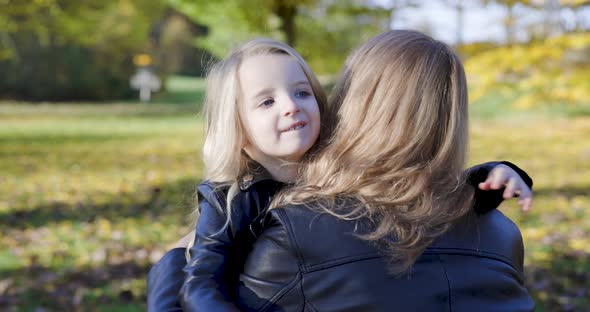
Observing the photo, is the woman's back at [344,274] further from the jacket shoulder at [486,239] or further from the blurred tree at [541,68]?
the blurred tree at [541,68]

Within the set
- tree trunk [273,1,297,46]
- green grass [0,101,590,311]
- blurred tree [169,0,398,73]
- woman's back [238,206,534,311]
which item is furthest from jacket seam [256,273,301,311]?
tree trunk [273,1,297,46]

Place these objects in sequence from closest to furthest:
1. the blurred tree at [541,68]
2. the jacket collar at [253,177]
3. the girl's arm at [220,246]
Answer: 1. the girl's arm at [220,246]
2. the jacket collar at [253,177]
3. the blurred tree at [541,68]

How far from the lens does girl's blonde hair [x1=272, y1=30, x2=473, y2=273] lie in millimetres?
1444

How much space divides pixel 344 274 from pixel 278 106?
0.58 metres

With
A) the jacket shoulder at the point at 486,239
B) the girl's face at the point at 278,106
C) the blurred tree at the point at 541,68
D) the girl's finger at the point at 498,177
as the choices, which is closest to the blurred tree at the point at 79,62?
the blurred tree at the point at 541,68

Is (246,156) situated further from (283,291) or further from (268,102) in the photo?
(283,291)

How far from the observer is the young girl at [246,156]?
5.18ft

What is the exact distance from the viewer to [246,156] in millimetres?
1925

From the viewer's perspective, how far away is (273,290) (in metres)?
1.38

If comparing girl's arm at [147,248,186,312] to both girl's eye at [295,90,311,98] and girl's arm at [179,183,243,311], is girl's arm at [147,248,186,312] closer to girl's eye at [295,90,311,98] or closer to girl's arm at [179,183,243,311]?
girl's arm at [179,183,243,311]

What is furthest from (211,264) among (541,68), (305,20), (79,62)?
(79,62)

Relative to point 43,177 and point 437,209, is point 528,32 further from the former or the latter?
point 437,209

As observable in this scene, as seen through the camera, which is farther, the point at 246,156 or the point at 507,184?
the point at 246,156

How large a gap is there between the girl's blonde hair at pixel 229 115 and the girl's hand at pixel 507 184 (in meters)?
0.53
